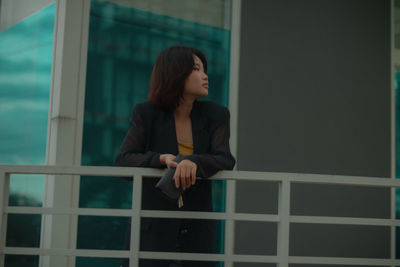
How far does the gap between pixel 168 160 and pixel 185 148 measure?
16 centimetres

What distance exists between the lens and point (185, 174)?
7.10 ft

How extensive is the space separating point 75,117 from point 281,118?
1.76 meters

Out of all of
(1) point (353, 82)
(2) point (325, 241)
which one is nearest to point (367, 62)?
(1) point (353, 82)

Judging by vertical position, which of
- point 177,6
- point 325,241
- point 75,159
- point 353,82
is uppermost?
point 177,6

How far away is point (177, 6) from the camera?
4.38 m

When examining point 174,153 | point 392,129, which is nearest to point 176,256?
point 174,153

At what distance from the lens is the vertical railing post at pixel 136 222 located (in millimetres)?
2340

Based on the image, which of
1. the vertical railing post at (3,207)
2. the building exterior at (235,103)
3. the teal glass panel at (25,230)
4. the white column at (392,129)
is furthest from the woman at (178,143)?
the white column at (392,129)

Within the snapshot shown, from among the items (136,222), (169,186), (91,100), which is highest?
(91,100)

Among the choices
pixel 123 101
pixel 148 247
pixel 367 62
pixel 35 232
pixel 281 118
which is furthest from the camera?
pixel 367 62

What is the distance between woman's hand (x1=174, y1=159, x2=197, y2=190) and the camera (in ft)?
7.07

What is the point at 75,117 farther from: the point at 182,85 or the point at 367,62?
the point at 367,62

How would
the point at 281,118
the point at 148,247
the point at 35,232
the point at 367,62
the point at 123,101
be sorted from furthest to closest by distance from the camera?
the point at 367,62, the point at 281,118, the point at 123,101, the point at 35,232, the point at 148,247

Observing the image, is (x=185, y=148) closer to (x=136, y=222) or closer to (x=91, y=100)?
(x=136, y=222)
